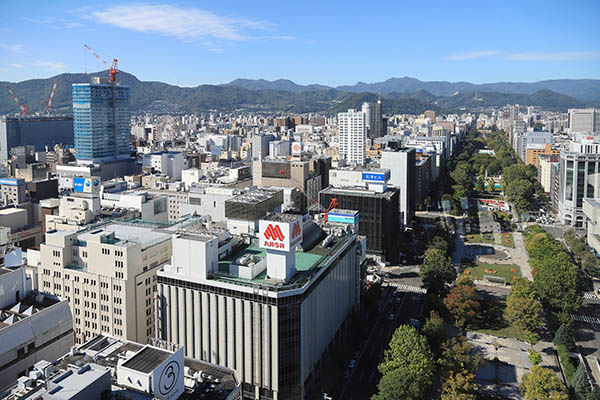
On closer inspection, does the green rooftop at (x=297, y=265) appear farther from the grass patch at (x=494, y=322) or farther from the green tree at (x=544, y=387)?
the grass patch at (x=494, y=322)

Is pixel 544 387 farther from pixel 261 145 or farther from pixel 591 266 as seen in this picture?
pixel 261 145

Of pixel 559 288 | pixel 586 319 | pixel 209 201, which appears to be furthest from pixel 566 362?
pixel 209 201

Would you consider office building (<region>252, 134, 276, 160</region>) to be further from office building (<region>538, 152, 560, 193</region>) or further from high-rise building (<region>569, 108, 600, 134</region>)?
high-rise building (<region>569, 108, 600, 134</region>)

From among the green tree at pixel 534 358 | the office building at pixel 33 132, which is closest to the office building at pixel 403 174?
the green tree at pixel 534 358

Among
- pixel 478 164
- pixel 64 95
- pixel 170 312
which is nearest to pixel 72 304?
pixel 170 312

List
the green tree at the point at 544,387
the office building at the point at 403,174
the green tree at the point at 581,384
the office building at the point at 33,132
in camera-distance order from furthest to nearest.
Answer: the office building at the point at 33,132, the office building at the point at 403,174, the green tree at the point at 581,384, the green tree at the point at 544,387
